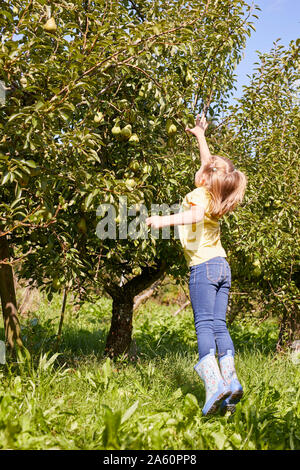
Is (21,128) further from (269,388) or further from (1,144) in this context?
(269,388)

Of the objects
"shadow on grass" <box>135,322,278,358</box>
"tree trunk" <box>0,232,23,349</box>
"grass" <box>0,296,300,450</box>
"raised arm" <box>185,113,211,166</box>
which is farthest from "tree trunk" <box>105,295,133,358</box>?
"raised arm" <box>185,113,211,166</box>

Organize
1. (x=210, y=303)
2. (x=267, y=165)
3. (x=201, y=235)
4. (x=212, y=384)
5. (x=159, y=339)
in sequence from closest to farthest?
(x=212, y=384) → (x=210, y=303) → (x=201, y=235) → (x=267, y=165) → (x=159, y=339)

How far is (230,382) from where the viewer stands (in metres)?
2.42

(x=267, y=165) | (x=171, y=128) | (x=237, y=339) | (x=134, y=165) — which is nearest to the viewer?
(x=171, y=128)

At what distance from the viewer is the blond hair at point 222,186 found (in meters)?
2.61

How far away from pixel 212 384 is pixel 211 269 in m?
0.59

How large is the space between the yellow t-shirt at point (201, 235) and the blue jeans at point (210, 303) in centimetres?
5

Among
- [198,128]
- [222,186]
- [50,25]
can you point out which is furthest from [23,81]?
[222,186]

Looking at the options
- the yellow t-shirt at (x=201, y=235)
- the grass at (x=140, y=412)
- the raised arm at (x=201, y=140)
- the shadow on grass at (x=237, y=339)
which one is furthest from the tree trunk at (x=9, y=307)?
the shadow on grass at (x=237, y=339)

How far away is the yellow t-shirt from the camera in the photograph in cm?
259

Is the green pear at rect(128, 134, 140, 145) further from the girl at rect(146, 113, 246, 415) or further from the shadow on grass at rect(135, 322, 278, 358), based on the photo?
the shadow on grass at rect(135, 322, 278, 358)

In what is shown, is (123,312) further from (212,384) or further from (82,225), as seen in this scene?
(212,384)
